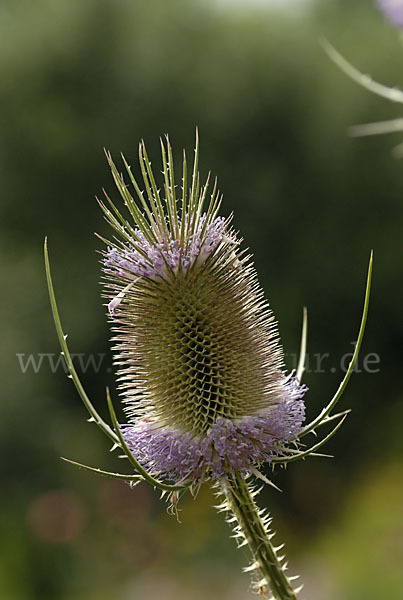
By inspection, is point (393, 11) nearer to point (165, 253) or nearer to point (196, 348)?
point (165, 253)

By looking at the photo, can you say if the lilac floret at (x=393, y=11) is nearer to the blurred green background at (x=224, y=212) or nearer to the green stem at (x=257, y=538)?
the green stem at (x=257, y=538)

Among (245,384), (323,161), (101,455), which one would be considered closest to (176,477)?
(245,384)

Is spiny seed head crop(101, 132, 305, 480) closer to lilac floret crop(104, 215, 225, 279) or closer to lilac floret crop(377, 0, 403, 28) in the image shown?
lilac floret crop(104, 215, 225, 279)

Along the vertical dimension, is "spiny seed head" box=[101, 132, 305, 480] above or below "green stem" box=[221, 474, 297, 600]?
above

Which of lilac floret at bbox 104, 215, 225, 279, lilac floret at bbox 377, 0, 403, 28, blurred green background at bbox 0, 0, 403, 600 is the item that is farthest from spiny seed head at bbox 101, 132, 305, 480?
blurred green background at bbox 0, 0, 403, 600

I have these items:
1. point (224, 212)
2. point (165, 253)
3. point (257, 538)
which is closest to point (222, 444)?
point (257, 538)

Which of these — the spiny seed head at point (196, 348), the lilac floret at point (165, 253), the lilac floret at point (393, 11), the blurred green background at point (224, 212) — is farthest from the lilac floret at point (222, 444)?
the blurred green background at point (224, 212)

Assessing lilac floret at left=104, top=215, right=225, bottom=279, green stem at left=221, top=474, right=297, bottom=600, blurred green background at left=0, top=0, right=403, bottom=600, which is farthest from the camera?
blurred green background at left=0, top=0, right=403, bottom=600
